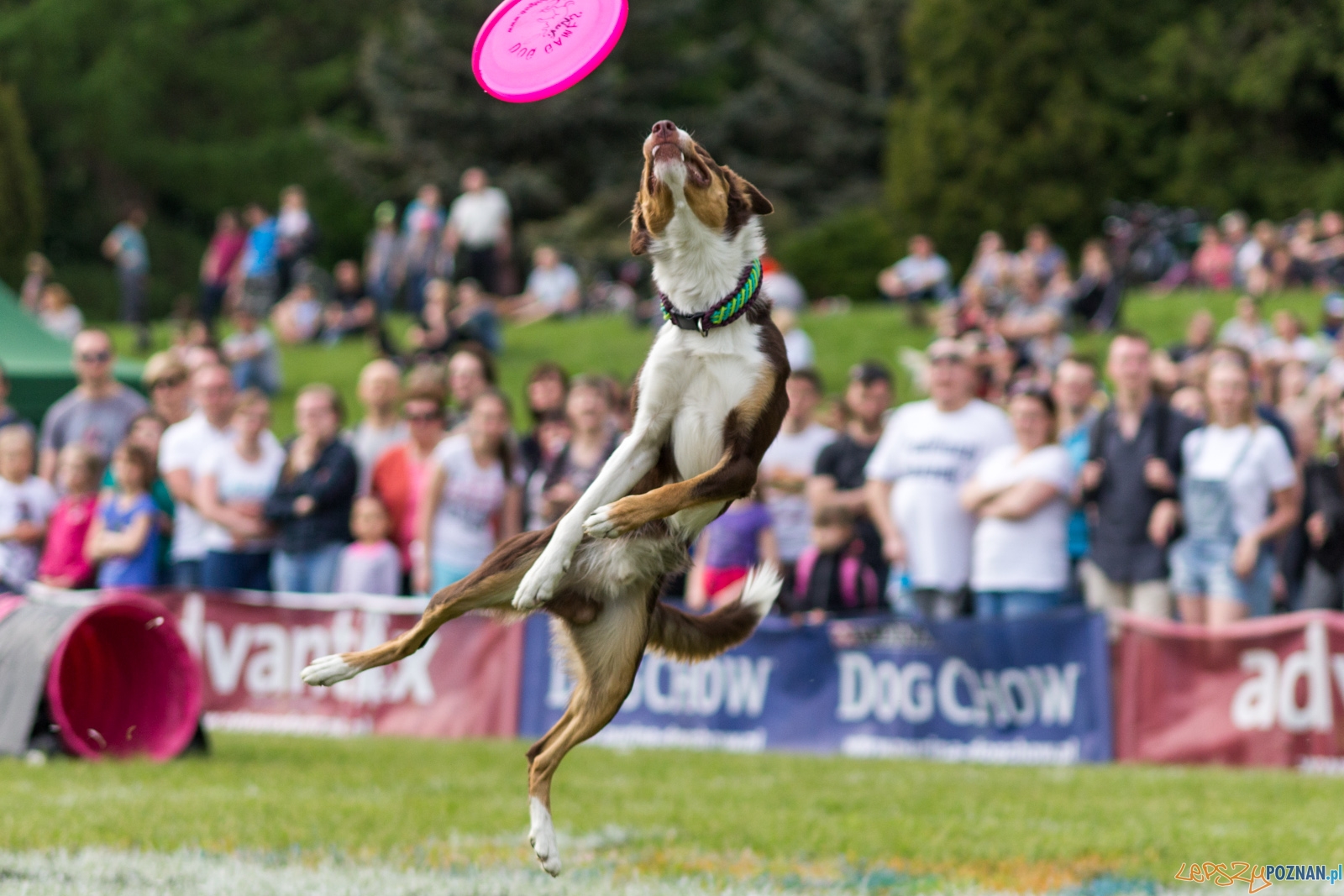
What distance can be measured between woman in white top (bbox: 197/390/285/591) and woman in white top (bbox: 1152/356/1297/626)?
5.59 metres

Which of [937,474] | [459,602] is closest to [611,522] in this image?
[459,602]

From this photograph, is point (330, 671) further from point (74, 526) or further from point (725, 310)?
point (74, 526)

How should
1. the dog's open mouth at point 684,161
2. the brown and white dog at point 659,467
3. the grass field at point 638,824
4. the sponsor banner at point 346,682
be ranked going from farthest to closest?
the sponsor banner at point 346,682
the grass field at point 638,824
the brown and white dog at point 659,467
the dog's open mouth at point 684,161

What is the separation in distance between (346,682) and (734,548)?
106 inches

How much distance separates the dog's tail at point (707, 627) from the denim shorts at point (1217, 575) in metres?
4.47

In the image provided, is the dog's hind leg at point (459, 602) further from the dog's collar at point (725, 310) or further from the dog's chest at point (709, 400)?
the dog's collar at point (725, 310)

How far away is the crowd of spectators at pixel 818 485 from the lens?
9391mm

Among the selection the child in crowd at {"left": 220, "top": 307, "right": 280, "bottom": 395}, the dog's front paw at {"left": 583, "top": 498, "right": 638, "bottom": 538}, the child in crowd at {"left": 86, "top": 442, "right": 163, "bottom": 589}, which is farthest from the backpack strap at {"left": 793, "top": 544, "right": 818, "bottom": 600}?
the child in crowd at {"left": 220, "top": 307, "right": 280, "bottom": 395}

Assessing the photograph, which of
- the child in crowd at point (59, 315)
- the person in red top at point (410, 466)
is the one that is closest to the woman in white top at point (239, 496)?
the person in red top at point (410, 466)

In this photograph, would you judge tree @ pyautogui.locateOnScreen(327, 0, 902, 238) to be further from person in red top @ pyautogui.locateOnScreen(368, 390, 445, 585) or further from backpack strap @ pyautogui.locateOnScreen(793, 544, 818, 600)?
backpack strap @ pyautogui.locateOnScreen(793, 544, 818, 600)

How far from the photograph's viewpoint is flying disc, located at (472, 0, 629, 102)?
16.1 feet

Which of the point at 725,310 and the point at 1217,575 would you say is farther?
the point at 1217,575

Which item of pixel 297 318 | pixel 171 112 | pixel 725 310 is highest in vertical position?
pixel 171 112

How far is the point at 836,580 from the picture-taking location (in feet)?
33.3
